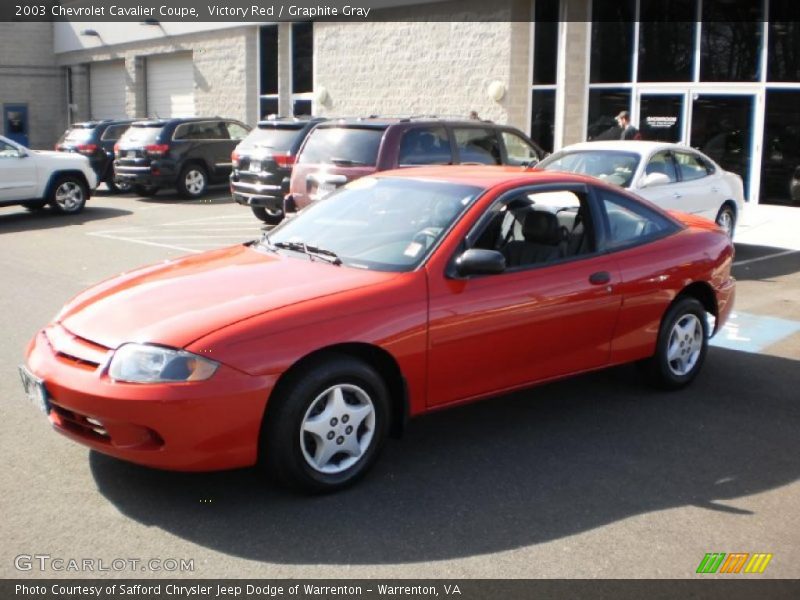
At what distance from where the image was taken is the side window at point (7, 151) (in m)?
16.1

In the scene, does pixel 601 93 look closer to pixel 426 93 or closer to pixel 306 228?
pixel 426 93

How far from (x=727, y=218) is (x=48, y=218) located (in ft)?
38.5

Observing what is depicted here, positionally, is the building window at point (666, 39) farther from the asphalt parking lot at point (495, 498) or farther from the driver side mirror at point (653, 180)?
the asphalt parking lot at point (495, 498)

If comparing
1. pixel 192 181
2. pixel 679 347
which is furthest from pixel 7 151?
pixel 679 347

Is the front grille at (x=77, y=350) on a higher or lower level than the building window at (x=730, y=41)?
lower

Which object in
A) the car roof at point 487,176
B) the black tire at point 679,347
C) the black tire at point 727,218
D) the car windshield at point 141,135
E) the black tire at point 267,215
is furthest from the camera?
the car windshield at point 141,135

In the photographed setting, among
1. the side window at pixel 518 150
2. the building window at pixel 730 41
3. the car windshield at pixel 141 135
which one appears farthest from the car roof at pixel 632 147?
the car windshield at pixel 141 135

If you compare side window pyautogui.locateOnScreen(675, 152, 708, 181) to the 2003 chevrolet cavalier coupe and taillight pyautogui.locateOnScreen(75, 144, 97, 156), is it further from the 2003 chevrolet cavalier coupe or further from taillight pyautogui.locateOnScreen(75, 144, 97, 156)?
taillight pyautogui.locateOnScreen(75, 144, 97, 156)

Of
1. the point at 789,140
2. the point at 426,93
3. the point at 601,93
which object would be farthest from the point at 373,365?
the point at 426,93

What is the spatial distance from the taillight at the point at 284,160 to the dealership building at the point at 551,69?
23.2 feet

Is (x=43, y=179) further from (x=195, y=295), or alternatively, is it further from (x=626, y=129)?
(x=195, y=295)

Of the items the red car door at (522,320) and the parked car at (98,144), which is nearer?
the red car door at (522,320)

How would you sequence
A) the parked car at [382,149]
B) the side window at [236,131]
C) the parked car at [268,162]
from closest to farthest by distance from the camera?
the parked car at [382,149], the parked car at [268,162], the side window at [236,131]

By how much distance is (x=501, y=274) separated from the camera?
528 cm
